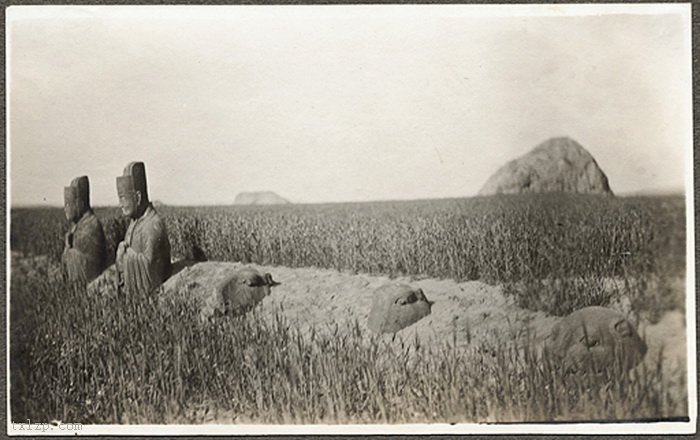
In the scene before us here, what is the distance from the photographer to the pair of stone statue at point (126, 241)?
533 centimetres

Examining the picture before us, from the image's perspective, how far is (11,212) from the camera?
5.40m

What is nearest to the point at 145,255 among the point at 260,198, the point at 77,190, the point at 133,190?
the point at 133,190

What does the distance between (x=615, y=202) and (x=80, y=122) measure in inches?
152

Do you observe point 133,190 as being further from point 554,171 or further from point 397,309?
point 554,171

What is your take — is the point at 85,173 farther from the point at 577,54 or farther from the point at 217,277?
the point at 577,54

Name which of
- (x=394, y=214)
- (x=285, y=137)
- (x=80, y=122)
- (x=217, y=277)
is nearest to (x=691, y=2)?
(x=394, y=214)

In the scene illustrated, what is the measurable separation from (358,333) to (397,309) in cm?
33

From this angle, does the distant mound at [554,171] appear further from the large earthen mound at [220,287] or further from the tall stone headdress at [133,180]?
the tall stone headdress at [133,180]

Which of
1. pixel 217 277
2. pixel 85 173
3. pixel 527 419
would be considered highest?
pixel 85 173

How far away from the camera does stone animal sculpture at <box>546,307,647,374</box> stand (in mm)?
5047

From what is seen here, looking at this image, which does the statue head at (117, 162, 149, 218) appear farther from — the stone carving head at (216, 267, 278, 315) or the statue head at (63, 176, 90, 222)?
the stone carving head at (216, 267, 278, 315)

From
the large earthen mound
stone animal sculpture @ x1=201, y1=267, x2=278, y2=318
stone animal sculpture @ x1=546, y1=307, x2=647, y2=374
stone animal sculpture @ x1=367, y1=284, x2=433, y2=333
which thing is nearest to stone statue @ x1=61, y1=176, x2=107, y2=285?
the large earthen mound

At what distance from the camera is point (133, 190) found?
534 centimetres

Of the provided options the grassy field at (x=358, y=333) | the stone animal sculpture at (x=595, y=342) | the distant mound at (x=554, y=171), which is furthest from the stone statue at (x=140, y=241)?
the stone animal sculpture at (x=595, y=342)
